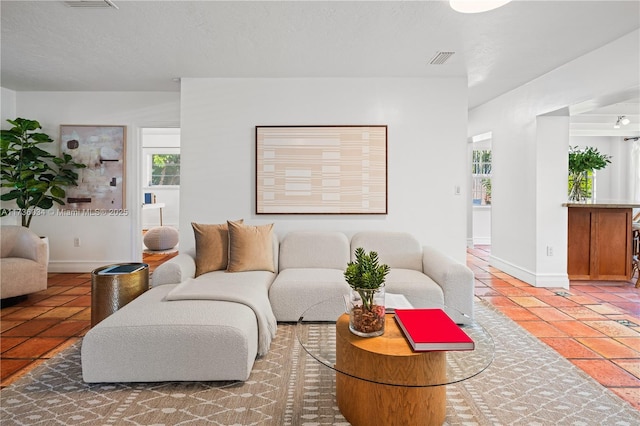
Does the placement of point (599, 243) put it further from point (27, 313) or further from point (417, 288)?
point (27, 313)

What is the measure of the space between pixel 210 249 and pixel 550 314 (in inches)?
127

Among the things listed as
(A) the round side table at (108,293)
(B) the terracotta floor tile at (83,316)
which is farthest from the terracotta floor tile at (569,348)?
(B) the terracotta floor tile at (83,316)

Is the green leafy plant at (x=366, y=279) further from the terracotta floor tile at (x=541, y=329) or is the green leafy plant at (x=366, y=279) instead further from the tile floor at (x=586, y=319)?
the terracotta floor tile at (x=541, y=329)

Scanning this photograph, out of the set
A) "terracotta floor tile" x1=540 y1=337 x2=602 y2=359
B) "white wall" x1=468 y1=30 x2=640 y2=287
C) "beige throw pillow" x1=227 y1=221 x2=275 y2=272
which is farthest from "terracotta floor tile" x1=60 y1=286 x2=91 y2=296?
"white wall" x1=468 y1=30 x2=640 y2=287

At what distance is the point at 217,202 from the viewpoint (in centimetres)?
428

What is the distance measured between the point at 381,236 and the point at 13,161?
4.58m

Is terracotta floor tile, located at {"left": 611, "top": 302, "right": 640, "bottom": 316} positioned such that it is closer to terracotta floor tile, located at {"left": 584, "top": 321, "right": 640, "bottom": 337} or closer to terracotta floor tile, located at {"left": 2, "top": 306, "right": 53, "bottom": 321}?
terracotta floor tile, located at {"left": 584, "top": 321, "right": 640, "bottom": 337}

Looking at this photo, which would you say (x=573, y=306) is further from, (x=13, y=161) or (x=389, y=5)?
(x=13, y=161)

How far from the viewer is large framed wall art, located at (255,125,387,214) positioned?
4203mm

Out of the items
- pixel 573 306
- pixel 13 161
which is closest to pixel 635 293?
pixel 573 306

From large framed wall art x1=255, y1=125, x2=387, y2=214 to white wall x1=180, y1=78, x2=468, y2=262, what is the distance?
10 cm

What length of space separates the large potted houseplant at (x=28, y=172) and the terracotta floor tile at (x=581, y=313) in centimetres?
595

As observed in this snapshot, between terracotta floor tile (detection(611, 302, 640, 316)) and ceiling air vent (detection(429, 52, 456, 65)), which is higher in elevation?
ceiling air vent (detection(429, 52, 456, 65))

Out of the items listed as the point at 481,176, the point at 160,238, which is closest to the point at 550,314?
the point at 481,176
